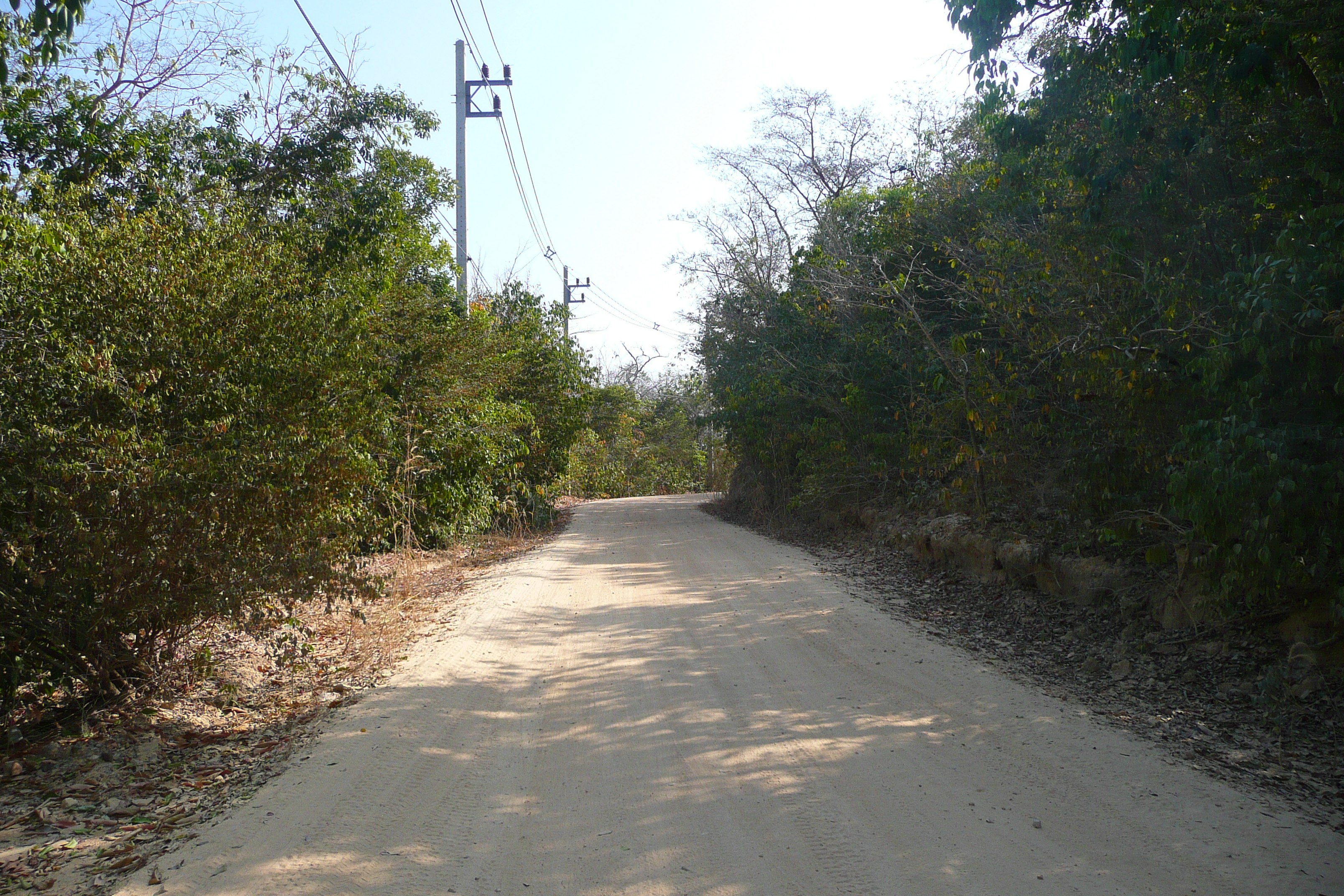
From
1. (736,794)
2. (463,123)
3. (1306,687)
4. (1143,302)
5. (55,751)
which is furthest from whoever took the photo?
(463,123)

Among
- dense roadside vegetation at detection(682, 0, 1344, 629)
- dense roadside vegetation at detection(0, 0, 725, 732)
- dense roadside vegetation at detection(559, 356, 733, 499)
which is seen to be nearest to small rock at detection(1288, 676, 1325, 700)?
dense roadside vegetation at detection(682, 0, 1344, 629)

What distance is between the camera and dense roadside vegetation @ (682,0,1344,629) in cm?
541

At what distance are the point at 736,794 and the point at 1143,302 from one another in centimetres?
601

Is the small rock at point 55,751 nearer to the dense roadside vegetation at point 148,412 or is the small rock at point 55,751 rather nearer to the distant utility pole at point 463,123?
the dense roadside vegetation at point 148,412

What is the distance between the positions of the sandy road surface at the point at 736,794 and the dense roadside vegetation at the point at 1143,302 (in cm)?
203

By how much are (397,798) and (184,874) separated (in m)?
1.04

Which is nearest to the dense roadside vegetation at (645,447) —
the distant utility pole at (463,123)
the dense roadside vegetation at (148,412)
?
the distant utility pole at (463,123)

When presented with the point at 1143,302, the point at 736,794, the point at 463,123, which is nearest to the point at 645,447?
the point at 463,123

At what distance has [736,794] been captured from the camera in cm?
445

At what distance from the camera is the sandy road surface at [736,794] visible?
3.62m

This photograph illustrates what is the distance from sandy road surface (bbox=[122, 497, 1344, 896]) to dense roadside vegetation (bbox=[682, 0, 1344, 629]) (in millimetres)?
2029

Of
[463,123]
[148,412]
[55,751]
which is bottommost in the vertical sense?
[55,751]

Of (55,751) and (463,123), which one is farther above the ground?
(463,123)

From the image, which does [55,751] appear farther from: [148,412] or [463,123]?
[463,123]
